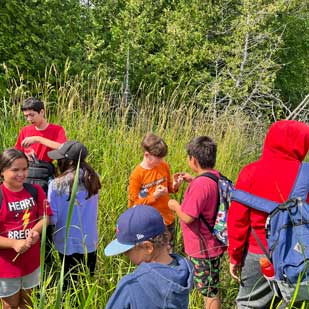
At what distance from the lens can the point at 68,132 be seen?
5043mm

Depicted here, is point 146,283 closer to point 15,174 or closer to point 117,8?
point 15,174

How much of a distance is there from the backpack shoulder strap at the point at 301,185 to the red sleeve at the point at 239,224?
0.26m

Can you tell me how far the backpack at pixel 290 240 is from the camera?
2.15 m

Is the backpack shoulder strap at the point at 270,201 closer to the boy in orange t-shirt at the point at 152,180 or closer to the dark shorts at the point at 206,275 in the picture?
the dark shorts at the point at 206,275

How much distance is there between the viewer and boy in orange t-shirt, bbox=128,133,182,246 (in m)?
3.65

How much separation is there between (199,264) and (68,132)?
259cm

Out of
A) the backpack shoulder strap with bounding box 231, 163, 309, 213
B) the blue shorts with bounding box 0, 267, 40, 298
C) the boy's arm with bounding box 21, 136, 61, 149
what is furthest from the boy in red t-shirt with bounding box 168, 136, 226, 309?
the boy's arm with bounding box 21, 136, 61, 149

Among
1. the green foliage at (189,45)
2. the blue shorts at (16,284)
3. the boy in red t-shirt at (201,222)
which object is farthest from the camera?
the green foliage at (189,45)

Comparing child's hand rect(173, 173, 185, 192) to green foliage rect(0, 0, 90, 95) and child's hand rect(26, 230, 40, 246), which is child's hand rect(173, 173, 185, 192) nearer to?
child's hand rect(26, 230, 40, 246)

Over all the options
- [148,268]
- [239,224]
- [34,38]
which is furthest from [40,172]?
[34,38]

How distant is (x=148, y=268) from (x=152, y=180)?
7.12 feet

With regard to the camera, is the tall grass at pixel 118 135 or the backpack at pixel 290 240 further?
the tall grass at pixel 118 135

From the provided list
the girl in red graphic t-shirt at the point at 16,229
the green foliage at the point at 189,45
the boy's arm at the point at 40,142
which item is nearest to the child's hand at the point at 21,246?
A: the girl in red graphic t-shirt at the point at 16,229

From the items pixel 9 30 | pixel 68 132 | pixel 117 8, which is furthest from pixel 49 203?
pixel 117 8
